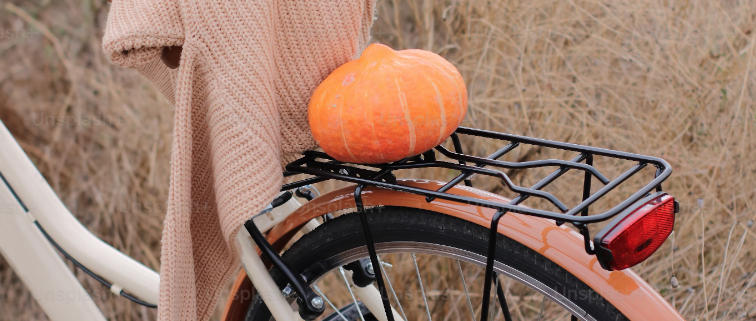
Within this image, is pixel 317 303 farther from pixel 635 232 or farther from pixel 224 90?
pixel 635 232

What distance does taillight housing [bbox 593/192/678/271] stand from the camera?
0.67m

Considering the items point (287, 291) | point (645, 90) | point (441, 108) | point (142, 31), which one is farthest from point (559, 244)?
point (645, 90)

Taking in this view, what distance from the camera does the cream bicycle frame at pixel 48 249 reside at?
1.29 m

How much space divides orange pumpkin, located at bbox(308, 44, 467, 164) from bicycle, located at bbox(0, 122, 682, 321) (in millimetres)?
40

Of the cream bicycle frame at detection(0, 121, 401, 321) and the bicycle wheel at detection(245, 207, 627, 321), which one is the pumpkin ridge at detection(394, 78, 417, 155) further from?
the cream bicycle frame at detection(0, 121, 401, 321)

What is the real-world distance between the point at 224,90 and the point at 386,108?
23cm

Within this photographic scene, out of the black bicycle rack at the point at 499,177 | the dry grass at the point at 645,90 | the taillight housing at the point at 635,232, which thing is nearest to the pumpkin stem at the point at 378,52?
the black bicycle rack at the point at 499,177

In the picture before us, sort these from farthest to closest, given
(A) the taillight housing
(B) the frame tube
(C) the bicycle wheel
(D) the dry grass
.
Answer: (D) the dry grass → (B) the frame tube → (C) the bicycle wheel → (A) the taillight housing

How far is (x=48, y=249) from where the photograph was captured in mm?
1327

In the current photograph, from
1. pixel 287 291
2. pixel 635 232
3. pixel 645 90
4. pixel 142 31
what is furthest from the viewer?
pixel 645 90

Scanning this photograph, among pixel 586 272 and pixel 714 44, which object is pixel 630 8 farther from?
pixel 586 272

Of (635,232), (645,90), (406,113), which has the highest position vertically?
(645,90)

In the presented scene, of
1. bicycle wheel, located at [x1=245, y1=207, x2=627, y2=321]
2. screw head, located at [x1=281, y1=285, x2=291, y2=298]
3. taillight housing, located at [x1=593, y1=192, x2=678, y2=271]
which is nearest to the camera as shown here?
taillight housing, located at [x1=593, y1=192, x2=678, y2=271]

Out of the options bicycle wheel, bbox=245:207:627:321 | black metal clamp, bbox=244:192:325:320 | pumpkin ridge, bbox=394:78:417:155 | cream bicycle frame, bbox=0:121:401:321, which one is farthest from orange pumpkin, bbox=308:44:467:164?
cream bicycle frame, bbox=0:121:401:321
